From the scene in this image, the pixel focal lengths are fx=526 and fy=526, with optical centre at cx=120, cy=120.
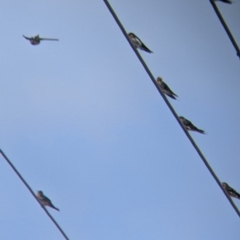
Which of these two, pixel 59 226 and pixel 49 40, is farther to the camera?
pixel 49 40

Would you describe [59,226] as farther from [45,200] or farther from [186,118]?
[186,118]

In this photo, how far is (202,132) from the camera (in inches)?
143

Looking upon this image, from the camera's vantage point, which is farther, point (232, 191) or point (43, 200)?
point (43, 200)

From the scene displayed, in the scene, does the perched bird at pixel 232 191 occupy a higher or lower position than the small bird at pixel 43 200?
lower

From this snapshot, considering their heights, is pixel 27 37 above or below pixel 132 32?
above

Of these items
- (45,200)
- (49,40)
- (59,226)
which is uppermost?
(49,40)

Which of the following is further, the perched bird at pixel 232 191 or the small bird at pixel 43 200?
the small bird at pixel 43 200

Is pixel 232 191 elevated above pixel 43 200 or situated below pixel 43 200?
below

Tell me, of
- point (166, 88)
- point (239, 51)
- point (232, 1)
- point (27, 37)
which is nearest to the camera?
point (239, 51)

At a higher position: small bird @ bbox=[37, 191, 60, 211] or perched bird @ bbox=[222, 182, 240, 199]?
small bird @ bbox=[37, 191, 60, 211]

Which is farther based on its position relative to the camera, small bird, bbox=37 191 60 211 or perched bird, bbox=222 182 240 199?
small bird, bbox=37 191 60 211

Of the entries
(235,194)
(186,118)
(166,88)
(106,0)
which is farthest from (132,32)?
(235,194)

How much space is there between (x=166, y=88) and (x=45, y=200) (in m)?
1.12

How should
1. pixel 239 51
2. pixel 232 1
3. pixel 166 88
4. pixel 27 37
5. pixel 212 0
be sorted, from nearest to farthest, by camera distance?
pixel 212 0, pixel 239 51, pixel 232 1, pixel 166 88, pixel 27 37
